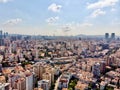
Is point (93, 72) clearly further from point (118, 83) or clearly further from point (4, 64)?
point (4, 64)

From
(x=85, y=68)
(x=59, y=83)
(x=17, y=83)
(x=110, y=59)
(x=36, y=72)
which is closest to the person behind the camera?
(x=17, y=83)

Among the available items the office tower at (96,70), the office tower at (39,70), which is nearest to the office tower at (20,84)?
the office tower at (39,70)

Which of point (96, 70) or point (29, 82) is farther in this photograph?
point (96, 70)

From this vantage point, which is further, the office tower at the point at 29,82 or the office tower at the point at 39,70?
the office tower at the point at 39,70

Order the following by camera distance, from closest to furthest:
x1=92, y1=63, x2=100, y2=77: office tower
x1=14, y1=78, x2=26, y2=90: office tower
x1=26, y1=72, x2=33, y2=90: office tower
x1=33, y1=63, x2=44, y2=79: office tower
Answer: x1=14, y1=78, x2=26, y2=90: office tower, x1=26, y1=72, x2=33, y2=90: office tower, x1=33, y1=63, x2=44, y2=79: office tower, x1=92, y1=63, x2=100, y2=77: office tower

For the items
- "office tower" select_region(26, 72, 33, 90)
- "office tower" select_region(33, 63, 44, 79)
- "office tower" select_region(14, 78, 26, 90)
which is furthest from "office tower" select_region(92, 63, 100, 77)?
"office tower" select_region(14, 78, 26, 90)

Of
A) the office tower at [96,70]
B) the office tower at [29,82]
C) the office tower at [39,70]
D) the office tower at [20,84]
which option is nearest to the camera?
the office tower at [20,84]

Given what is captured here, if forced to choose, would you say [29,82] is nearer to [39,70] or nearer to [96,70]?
[39,70]

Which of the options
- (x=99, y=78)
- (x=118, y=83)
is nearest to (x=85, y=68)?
(x=99, y=78)

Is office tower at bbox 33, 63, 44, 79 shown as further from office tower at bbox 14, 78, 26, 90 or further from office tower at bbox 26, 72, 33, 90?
office tower at bbox 14, 78, 26, 90

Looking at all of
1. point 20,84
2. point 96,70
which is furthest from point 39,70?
point 96,70

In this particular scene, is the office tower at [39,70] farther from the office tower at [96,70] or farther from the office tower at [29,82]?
the office tower at [96,70]
